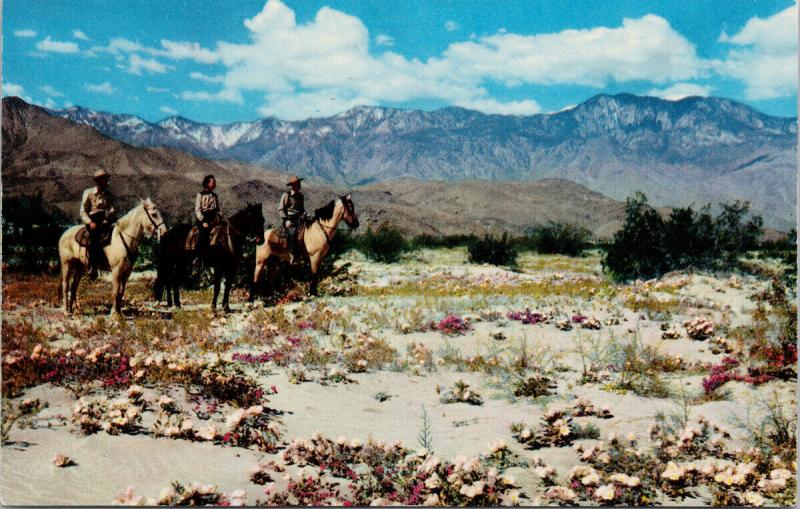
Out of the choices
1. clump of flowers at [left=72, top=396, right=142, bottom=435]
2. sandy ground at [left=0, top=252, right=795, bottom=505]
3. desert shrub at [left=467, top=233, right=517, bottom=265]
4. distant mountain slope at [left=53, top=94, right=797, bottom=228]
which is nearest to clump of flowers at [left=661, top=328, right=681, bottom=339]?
sandy ground at [left=0, top=252, right=795, bottom=505]

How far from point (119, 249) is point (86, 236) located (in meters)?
0.50

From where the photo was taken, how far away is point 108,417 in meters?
4.50

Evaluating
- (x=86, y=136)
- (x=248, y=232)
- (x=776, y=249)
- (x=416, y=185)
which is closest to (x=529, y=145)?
(x=416, y=185)

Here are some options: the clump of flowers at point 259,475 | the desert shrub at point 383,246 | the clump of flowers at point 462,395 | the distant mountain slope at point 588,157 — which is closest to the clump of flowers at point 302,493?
the clump of flowers at point 259,475

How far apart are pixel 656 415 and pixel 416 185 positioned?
4724 inches

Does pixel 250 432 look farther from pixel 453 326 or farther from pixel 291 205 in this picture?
pixel 291 205

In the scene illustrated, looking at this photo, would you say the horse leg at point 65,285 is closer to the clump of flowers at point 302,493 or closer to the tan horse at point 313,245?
the tan horse at point 313,245

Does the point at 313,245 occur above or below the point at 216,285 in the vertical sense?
above

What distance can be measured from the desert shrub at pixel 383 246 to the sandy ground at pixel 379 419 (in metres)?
13.7

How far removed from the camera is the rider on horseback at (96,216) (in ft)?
24.7

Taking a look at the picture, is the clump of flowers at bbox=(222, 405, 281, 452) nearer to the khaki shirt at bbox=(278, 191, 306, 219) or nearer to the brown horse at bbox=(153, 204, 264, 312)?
the brown horse at bbox=(153, 204, 264, 312)

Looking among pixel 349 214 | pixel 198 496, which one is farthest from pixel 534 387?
pixel 349 214

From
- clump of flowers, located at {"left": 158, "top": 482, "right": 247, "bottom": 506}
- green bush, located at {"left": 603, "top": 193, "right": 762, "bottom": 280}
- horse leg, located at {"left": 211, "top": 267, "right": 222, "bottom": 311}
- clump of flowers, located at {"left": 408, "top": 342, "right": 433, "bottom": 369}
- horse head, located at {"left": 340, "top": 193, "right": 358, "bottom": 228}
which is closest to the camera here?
clump of flowers, located at {"left": 158, "top": 482, "right": 247, "bottom": 506}

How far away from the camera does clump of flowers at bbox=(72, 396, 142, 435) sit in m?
4.32
